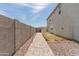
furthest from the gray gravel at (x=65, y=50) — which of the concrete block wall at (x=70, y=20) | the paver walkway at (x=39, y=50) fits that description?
the concrete block wall at (x=70, y=20)

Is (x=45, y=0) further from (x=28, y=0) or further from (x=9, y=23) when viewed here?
(x=9, y=23)

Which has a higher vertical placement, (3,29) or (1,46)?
(3,29)

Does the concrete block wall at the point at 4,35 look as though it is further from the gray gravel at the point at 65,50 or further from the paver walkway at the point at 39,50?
the gray gravel at the point at 65,50

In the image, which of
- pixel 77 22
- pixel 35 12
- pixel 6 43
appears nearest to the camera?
pixel 6 43

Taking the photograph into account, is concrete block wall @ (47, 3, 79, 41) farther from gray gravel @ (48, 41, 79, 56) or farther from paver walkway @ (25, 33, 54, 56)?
paver walkway @ (25, 33, 54, 56)

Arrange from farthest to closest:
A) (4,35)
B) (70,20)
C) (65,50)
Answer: (70,20)
(65,50)
(4,35)

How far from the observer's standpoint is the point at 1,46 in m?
2.83

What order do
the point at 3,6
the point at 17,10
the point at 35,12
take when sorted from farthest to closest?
1. the point at 35,12
2. the point at 17,10
3. the point at 3,6

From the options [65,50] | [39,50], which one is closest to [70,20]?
[65,50]

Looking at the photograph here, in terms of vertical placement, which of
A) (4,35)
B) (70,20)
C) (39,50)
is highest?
(70,20)

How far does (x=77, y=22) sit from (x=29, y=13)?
2646mm

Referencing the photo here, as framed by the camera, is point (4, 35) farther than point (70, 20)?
No

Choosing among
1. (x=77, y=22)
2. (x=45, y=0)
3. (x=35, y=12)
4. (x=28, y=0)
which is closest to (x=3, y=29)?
(x=28, y=0)

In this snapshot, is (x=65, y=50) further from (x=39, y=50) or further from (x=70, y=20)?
(x=70, y=20)
